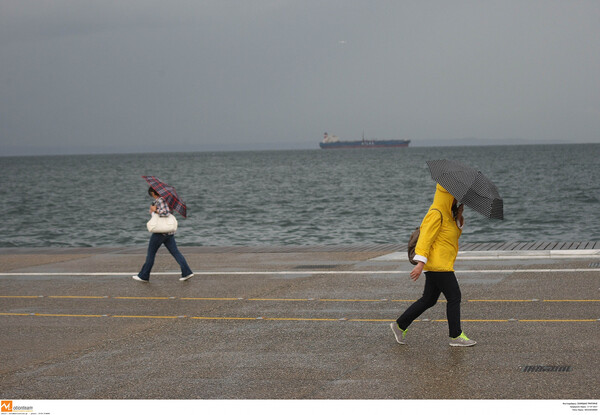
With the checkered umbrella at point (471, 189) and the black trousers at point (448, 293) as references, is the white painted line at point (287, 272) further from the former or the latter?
the checkered umbrella at point (471, 189)

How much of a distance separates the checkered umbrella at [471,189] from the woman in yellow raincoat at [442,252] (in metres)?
0.12

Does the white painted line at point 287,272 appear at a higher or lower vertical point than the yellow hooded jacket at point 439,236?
lower

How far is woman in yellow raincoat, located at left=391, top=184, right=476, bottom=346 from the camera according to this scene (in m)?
6.98

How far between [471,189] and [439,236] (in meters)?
0.51

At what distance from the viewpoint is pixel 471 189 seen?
6.83 metres

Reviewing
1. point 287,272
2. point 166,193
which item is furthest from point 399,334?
point 166,193

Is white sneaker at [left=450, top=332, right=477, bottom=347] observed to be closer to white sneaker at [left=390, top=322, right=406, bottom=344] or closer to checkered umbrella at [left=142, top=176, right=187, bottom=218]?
white sneaker at [left=390, top=322, right=406, bottom=344]

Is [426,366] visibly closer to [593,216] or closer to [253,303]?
[253,303]

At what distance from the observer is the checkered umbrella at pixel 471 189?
22.3 ft

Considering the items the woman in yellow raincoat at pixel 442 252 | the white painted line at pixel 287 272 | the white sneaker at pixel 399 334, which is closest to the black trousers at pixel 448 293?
the woman in yellow raincoat at pixel 442 252

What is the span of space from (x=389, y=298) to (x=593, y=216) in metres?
26.7

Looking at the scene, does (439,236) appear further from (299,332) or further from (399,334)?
(299,332)

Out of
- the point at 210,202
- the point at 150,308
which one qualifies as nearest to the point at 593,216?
the point at 210,202

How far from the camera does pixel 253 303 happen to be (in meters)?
9.69
